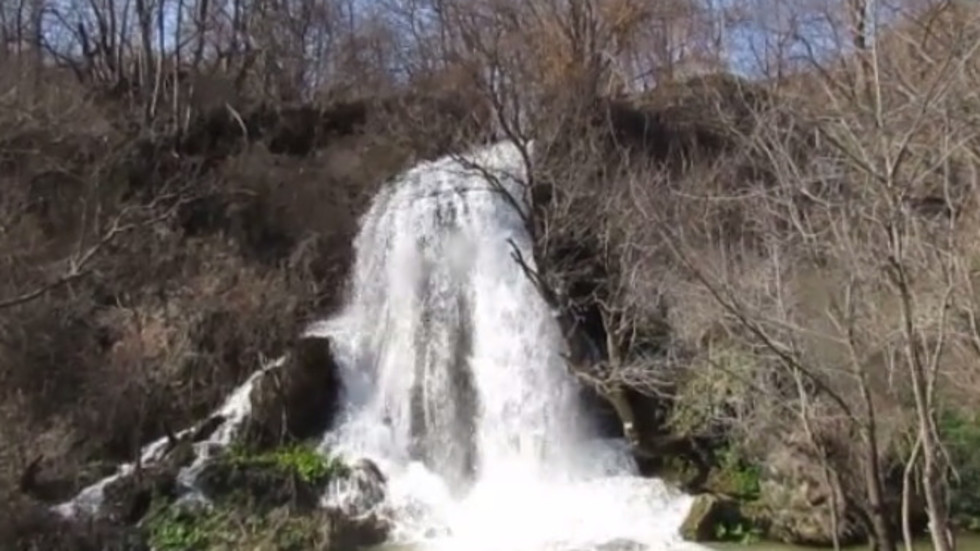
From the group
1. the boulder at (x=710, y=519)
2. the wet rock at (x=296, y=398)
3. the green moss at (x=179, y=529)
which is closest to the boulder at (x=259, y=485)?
the green moss at (x=179, y=529)

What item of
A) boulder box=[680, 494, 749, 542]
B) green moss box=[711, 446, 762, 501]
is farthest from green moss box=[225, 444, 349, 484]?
green moss box=[711, 446, 762, 501]

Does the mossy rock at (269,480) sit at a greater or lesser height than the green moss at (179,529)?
greater

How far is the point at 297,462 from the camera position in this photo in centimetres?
1645

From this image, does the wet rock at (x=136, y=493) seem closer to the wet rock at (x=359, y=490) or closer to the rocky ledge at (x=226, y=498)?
the rocky ledge at (x=226, y=498)

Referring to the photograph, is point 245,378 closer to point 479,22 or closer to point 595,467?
point 595,467

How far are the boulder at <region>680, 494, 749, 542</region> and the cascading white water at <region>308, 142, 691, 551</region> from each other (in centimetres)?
21

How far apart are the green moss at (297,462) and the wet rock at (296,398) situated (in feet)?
1.62

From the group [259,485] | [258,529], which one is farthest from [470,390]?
[258,529]

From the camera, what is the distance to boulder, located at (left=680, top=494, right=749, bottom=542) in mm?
14727

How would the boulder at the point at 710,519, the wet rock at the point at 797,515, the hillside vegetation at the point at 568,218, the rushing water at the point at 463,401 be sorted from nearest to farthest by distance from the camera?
the hillside vegetation at the point at 568,218
the wet rock at the point at 797,515
the boulder at the point at 710,519
the rushing water at the point at 463,401

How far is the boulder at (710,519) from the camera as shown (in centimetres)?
1473

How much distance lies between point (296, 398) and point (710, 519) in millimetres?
6796

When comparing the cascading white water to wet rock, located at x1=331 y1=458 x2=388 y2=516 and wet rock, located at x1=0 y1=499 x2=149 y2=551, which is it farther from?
wet rock, located at x1=0 y1=499 x2=149 y2=551

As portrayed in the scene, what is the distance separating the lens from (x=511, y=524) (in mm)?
15453
